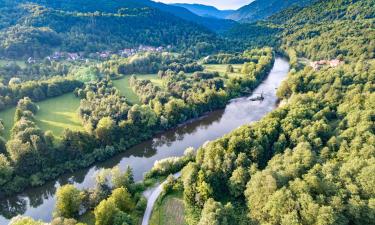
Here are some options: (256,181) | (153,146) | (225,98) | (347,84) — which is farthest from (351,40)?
(256,181)

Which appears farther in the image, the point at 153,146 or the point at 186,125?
the point at 186,125

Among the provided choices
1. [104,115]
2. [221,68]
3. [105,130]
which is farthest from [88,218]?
[221,68]

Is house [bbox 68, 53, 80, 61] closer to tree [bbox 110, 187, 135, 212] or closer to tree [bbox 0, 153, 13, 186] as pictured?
tree [bbox 0, 153, 13, 186]

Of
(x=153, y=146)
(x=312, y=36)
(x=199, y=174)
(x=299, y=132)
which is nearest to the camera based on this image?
(x=199, y=174)

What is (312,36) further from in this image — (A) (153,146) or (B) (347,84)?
(A) (153,146)

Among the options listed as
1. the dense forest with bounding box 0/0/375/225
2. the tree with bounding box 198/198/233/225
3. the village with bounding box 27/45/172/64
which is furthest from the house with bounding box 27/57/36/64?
the tree with bounding box 198/198/233/225

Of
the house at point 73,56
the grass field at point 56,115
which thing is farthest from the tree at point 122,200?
Answer: the house at point 73,56

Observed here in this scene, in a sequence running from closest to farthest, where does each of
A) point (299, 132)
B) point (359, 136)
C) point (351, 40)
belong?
point (359, 136), point (299, 132), point (351, 40)

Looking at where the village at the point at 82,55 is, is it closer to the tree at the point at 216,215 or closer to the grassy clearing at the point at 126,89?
the grassy clearing at the point at 126,89
